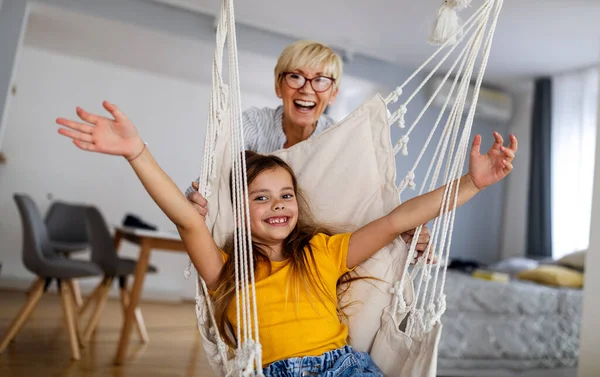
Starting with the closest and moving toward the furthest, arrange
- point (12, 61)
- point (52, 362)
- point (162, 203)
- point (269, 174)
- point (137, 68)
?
point (162, 203) → point (269, 174) → point (52, 362) → point (12, 61) → point (137, 68)

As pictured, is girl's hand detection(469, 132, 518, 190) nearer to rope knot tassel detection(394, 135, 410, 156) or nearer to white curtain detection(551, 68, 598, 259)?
rope knot tassel detection(394, 135, 410, 156)

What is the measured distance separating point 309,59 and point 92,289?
146 inches

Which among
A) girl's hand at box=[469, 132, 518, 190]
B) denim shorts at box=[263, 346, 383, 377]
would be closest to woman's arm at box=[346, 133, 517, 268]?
girl's hand at box=[469, 132, 518, 190]

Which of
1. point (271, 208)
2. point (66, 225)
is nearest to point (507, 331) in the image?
point (271, 208)

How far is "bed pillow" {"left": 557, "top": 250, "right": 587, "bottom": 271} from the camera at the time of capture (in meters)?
3.34

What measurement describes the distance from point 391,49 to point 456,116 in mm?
3045

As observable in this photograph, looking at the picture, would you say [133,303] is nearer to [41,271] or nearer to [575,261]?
[41,271]

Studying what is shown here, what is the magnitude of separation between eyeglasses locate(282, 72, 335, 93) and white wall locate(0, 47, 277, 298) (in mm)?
3499

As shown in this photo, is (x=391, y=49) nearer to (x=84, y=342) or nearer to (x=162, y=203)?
(x=84, y=342)

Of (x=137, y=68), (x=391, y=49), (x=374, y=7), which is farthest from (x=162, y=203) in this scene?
(x=137, y=68)

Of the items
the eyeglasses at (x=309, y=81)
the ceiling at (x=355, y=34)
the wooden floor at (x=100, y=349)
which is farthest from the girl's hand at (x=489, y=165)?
the ceiling at (x=355, y=34)

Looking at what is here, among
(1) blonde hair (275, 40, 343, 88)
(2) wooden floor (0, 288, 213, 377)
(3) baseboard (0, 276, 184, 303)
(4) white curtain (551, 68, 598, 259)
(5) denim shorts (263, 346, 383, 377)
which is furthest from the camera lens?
(3) baseboard (0, 276, 184, 303)

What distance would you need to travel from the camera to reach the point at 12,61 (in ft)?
11.0

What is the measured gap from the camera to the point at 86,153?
4.71 meters
